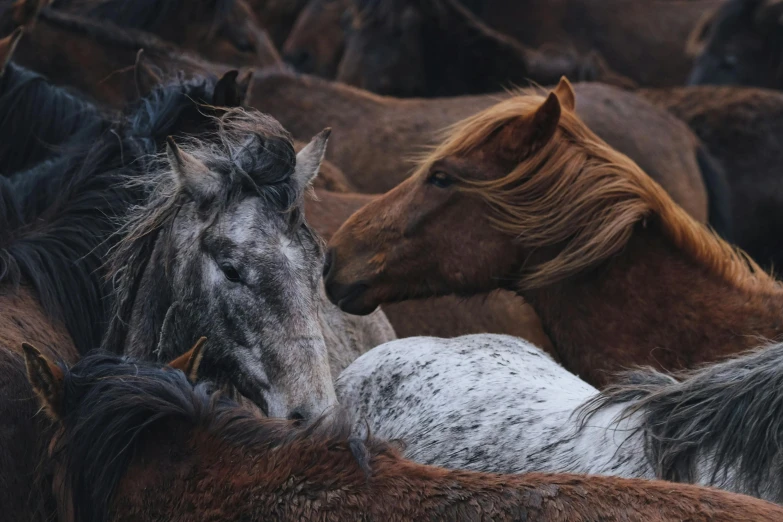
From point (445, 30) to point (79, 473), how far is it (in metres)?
7.03

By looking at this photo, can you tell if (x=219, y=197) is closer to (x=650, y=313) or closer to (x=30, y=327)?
(x=30, y=327)

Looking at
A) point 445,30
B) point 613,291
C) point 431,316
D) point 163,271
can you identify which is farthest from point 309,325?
point 445,30

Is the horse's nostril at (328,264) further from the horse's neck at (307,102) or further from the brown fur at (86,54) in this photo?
the horse's neck at (307,102)

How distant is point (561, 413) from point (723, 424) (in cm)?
50

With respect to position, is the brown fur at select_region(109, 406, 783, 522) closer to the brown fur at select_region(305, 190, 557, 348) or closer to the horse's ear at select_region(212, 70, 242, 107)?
the horse's ear at select_region(212, 70, 242, 107)

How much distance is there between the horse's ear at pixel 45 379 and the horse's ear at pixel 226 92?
1.81 metres

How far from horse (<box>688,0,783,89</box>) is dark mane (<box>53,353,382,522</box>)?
8979 mm

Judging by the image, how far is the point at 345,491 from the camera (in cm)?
196

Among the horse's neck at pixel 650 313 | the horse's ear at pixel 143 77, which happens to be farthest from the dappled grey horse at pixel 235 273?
the horse's ear at pixel 143 77

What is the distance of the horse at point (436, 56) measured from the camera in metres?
8.59

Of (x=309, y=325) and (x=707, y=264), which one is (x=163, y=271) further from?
(x=707, y=264)

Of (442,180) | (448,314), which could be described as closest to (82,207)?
(442,180)

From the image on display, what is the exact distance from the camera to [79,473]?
2.13 meters

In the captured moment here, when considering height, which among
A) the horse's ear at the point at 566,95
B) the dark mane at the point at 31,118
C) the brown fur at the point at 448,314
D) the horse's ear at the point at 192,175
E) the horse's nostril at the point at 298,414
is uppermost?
the horse's ear at the point at 566,95
